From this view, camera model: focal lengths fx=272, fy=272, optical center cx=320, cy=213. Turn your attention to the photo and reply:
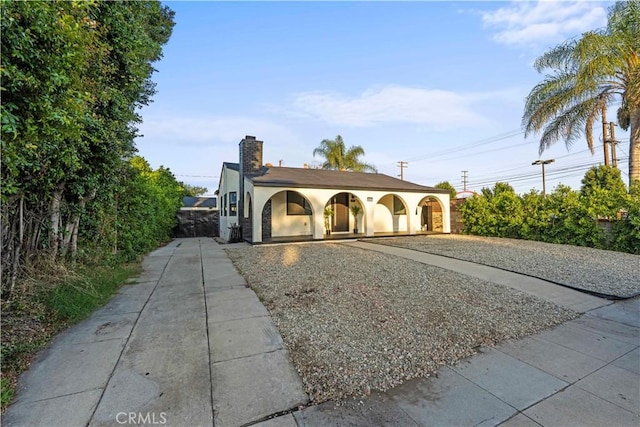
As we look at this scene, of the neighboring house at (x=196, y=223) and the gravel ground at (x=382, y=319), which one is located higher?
the neighboring house at (x=196, y=223)

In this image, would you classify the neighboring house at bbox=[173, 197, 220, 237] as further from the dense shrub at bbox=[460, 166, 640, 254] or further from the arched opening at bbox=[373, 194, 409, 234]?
the dense shrub at bbox=[460, 166, 640, 254]

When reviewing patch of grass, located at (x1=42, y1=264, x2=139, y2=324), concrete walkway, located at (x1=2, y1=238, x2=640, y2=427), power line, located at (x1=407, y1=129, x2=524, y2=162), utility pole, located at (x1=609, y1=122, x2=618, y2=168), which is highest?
power line, located at (x1=407, y1=129, x2=524, y2=162)

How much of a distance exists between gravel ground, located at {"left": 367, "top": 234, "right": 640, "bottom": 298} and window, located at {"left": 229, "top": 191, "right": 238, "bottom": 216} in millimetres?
8850

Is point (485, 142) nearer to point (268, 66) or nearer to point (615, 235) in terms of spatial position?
point (615, 235)

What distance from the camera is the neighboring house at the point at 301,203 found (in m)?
11.8

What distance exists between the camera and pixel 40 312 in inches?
137

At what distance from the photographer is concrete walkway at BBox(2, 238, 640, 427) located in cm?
202

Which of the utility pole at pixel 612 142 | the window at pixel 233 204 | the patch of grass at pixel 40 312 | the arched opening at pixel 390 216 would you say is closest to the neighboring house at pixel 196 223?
the window at pixel 233 204

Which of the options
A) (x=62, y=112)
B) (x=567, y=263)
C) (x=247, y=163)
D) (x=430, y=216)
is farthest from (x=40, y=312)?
(x=430, y=216)

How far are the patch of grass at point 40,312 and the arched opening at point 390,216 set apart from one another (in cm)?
1302

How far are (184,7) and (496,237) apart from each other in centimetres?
1532

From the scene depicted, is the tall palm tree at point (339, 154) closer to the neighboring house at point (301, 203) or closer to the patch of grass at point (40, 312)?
the neighboring house at point (301, 203)

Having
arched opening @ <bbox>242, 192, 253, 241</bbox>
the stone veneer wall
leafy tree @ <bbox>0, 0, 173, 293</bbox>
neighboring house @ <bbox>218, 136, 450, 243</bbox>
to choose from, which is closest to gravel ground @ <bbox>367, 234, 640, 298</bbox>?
neighboring house @ <bbox>218, 136, 450, 243</bbox>

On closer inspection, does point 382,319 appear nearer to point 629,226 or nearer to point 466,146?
point 629,226
